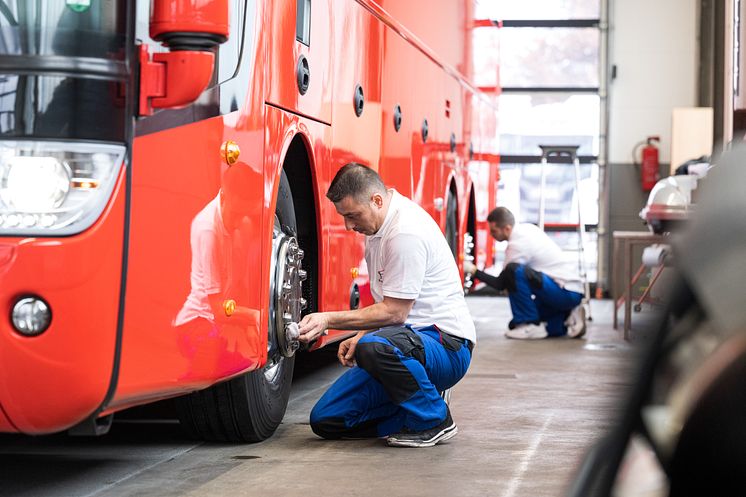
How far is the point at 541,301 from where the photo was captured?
10.4 meters

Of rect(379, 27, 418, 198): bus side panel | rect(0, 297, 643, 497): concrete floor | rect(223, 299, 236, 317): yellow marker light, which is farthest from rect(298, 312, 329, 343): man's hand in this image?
rect(379, 27, 418, 198): bus side panel

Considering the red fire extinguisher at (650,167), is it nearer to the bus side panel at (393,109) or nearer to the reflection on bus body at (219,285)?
the bus side panel at (393,109)

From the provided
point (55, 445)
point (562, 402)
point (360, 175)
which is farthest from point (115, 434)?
point (562, 402)

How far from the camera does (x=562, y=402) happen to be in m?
6.29

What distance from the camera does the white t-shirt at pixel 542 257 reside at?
34.1 feet

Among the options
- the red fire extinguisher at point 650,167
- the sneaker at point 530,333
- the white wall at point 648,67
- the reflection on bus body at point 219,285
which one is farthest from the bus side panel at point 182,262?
the white wall at point 648,67

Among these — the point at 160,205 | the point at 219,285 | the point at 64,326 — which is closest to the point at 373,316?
the point at 219,285

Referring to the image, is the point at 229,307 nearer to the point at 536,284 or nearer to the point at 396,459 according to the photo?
the point at 396,459

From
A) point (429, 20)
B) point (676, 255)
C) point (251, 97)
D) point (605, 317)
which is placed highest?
point (429, 20)

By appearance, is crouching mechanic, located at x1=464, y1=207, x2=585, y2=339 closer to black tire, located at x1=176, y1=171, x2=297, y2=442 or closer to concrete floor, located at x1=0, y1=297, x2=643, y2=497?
concrete floor, located at x1=0, y1=297, x2=643, y2=497

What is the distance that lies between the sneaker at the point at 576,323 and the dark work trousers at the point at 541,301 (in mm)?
47

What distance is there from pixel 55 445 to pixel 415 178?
3.39 meters

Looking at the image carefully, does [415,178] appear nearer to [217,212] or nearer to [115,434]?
[115,434]

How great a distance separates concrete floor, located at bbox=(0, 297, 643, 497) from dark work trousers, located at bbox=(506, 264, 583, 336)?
3.55 m
